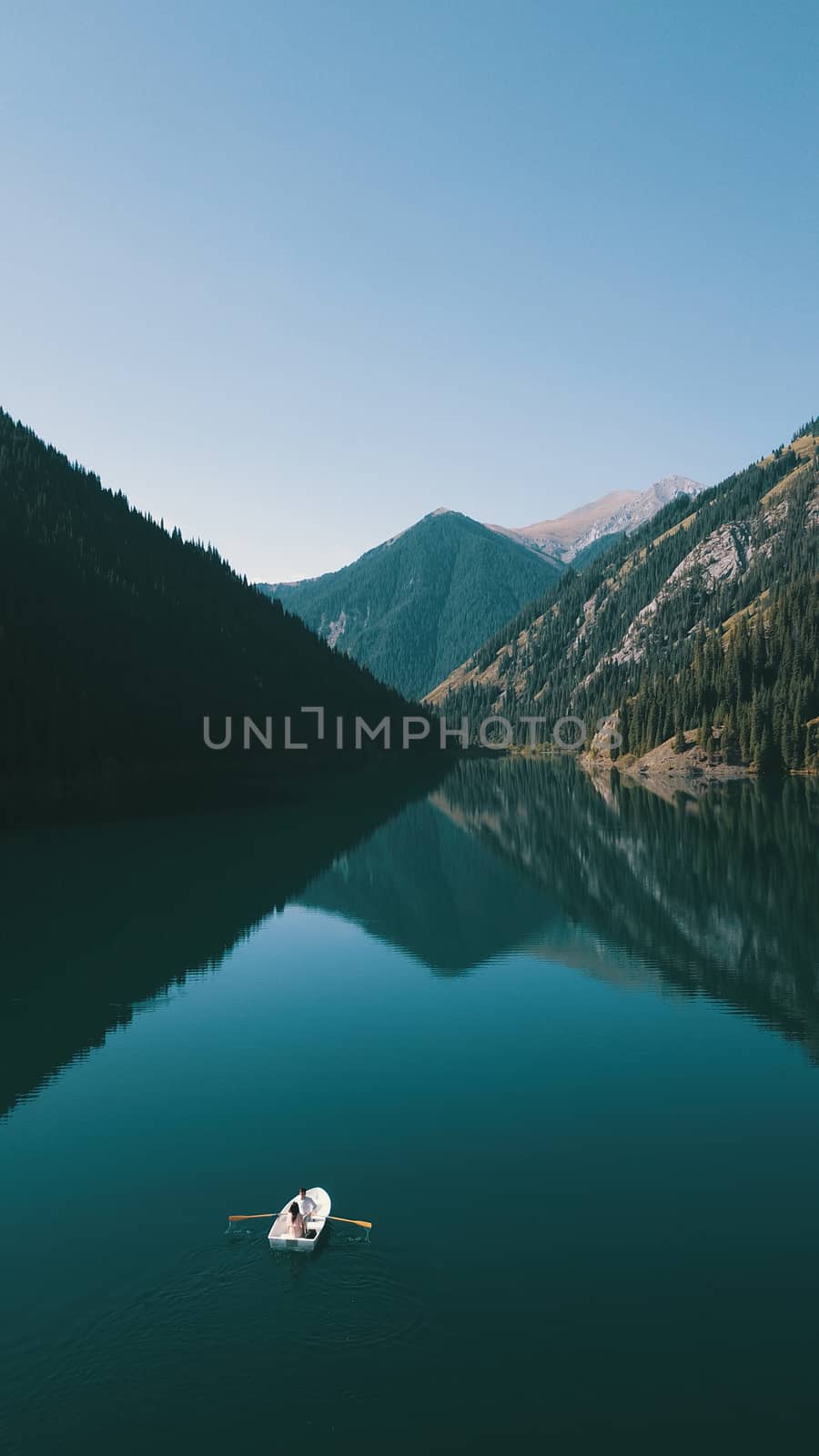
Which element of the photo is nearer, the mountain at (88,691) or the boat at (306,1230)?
the boat at (306,1230)

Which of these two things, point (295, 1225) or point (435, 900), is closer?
point (295, 1225)

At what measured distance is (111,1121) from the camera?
29.3 m

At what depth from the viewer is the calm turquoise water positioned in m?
15.9

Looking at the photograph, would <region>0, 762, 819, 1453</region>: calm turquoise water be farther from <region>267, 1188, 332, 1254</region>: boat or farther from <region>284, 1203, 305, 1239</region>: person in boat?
<region>284, 1203, 305, 1239</region>: person in boat

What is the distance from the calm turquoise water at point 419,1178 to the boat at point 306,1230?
1.40 ft

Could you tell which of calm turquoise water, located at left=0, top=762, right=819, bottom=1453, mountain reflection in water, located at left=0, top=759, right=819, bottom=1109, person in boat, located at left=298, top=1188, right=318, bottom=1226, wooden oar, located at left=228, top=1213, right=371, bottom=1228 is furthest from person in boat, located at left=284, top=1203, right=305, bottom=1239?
mountain reflection in water, located at left=0, top=759, right=819, bottom=1109

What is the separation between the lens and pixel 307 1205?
2141 cm

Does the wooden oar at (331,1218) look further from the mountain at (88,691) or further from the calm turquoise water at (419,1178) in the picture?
the mountain at (88,691)

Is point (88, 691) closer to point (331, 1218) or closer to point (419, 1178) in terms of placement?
point (419, 1178)

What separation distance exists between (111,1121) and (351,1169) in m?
9.77

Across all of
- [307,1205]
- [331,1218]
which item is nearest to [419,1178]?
[331,1218]

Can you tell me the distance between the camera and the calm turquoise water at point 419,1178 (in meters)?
15.9

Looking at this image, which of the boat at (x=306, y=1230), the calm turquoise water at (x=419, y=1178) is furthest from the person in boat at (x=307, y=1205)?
the calm turquoise water at (x=419, y=1178)

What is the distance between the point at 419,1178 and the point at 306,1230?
474cm
